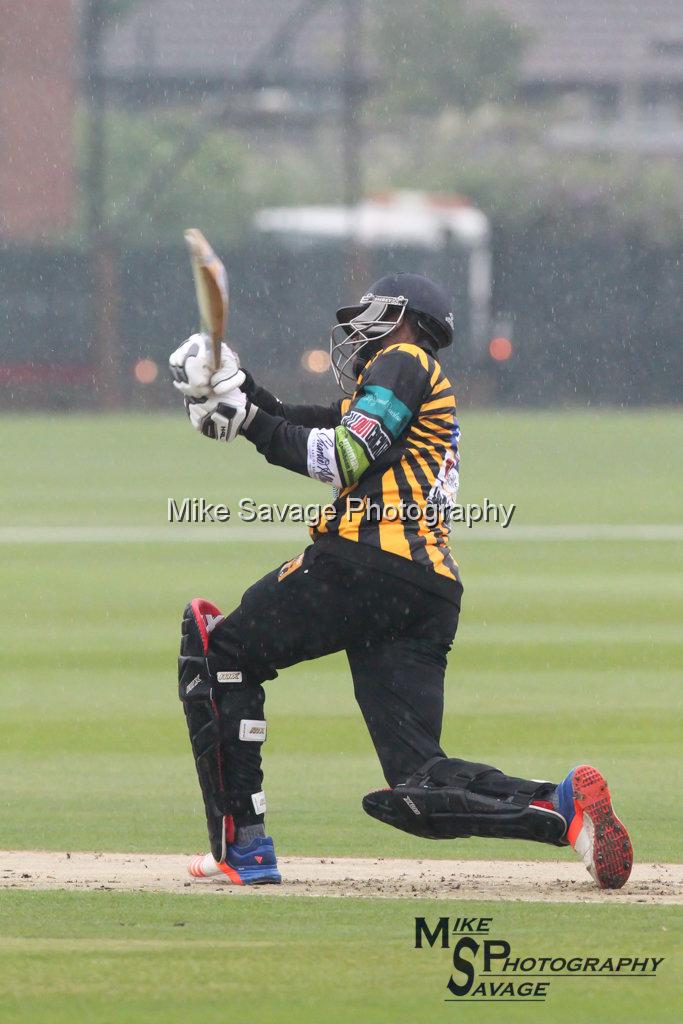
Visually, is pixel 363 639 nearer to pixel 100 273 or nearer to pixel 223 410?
pixel 223 410

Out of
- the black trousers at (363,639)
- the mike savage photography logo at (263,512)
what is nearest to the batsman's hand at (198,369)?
the black trousers at (363,639)

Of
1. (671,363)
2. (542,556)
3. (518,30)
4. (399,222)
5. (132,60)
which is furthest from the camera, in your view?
(518,30)

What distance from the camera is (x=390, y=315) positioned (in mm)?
6070

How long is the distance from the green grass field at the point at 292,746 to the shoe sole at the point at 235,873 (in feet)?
0.78

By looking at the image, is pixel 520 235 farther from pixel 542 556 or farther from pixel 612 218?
pixel 542 556

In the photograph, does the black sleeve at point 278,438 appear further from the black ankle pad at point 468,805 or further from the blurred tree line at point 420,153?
the blurred tree line at point 420,153

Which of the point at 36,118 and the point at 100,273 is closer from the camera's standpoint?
the point at 100,273

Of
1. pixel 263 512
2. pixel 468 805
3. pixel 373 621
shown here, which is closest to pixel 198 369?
pixel 373 621

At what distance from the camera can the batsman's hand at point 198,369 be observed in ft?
18.8

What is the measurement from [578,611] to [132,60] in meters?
36.4

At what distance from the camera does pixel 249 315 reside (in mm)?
36781

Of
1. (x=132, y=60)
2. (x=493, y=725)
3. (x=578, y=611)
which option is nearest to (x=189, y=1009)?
(x=493, y=725)

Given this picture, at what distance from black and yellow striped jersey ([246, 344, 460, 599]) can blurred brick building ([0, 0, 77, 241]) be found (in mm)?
36411

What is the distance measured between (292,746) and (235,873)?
259 centimetres
